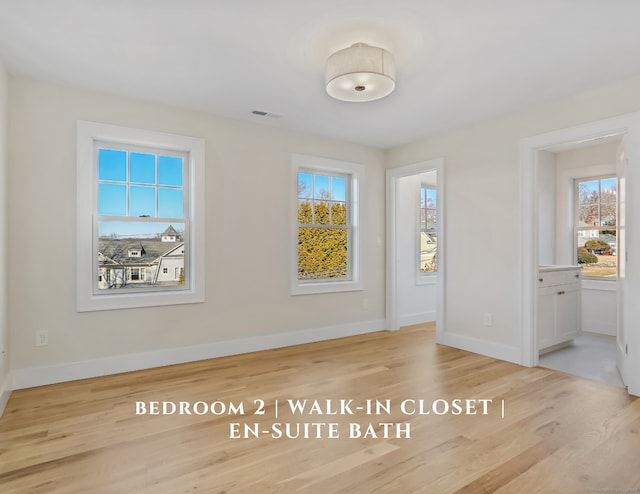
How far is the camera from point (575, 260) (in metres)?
5.52

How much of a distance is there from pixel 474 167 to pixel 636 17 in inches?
82.4

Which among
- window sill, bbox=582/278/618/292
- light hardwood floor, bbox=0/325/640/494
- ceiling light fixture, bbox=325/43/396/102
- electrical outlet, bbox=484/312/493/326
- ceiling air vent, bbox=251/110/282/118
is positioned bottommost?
light hardwood floor, bbox=0/325/640/494

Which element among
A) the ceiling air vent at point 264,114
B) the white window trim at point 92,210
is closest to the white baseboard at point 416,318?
the white window trim at point 92,210

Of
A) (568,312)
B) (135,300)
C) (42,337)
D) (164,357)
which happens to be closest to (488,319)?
(568,312)

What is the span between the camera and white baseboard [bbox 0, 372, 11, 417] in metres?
2.76

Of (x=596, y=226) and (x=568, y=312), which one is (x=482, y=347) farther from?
(x=596, y=226)

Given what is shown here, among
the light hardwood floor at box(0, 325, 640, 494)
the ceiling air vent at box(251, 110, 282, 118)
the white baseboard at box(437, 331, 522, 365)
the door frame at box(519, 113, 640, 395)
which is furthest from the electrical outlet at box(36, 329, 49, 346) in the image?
the door frame at box(519, 113, 640, 395)

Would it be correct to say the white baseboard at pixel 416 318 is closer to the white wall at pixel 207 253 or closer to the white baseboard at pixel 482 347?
the white wall at pixel 207 253

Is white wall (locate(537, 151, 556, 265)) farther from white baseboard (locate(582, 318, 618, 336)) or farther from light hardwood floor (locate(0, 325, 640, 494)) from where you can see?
light hardwood floor (locate(0, 325, 640, 494))

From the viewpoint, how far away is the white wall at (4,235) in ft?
9.46

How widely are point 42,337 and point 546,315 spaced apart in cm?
465

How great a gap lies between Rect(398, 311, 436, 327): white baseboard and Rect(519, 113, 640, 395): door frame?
6.45 ft

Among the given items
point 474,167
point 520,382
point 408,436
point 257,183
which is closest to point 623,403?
point 520,382

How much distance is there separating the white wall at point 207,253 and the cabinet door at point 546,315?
1.95 meters
